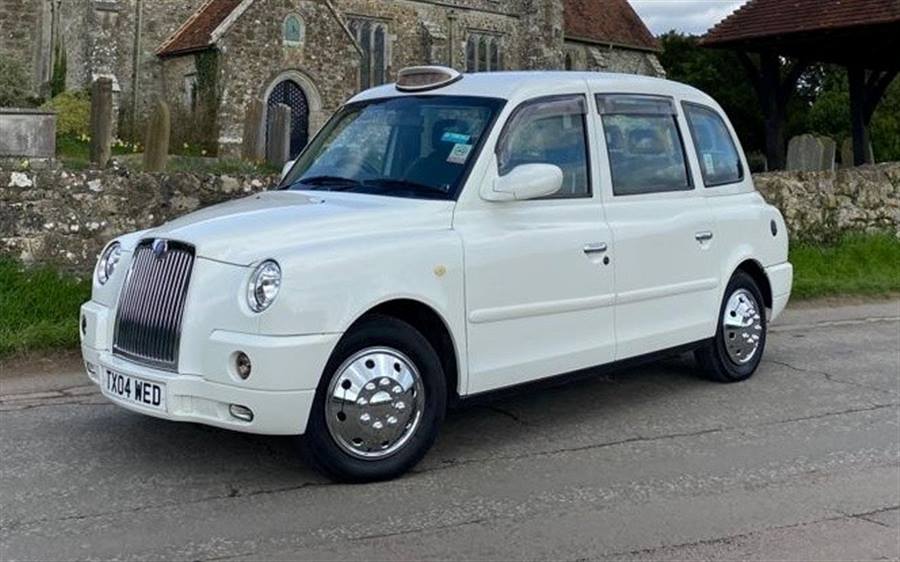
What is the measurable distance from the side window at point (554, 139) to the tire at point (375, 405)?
4.29ft

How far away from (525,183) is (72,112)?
22818mm

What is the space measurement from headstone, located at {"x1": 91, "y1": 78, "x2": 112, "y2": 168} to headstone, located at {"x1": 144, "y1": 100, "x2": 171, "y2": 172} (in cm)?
38

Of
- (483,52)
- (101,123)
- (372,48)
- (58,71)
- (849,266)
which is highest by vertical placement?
(483,52)

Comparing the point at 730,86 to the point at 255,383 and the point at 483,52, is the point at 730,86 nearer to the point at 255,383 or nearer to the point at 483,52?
the point at 483,52

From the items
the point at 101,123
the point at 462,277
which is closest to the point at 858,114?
the point at 101,123

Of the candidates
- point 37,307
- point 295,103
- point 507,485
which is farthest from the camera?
point 295,103

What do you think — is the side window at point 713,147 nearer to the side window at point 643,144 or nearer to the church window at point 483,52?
the side window at point 643,144

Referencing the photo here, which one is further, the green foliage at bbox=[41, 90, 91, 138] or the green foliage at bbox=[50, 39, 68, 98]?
the green foliage at bbox=[50, 39, 68, 98]

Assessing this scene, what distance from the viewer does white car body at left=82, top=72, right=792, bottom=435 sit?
15.8 feet

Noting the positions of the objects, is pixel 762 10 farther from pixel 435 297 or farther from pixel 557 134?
pixel 435 297

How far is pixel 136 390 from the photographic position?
5062mm

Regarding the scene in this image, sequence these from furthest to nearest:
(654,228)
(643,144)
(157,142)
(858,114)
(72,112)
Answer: (72,112), (858,114), (157,142), (643,144), (654,228)

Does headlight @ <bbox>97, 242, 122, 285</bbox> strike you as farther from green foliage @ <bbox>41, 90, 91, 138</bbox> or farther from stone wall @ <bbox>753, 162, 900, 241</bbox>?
green foliage @ <bbox>41, 90, 91, 138</bbox>

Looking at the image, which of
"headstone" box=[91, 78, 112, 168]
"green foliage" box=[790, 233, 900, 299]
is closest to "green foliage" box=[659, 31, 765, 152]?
"green foliage" box=[790, 233, 900, 299]
